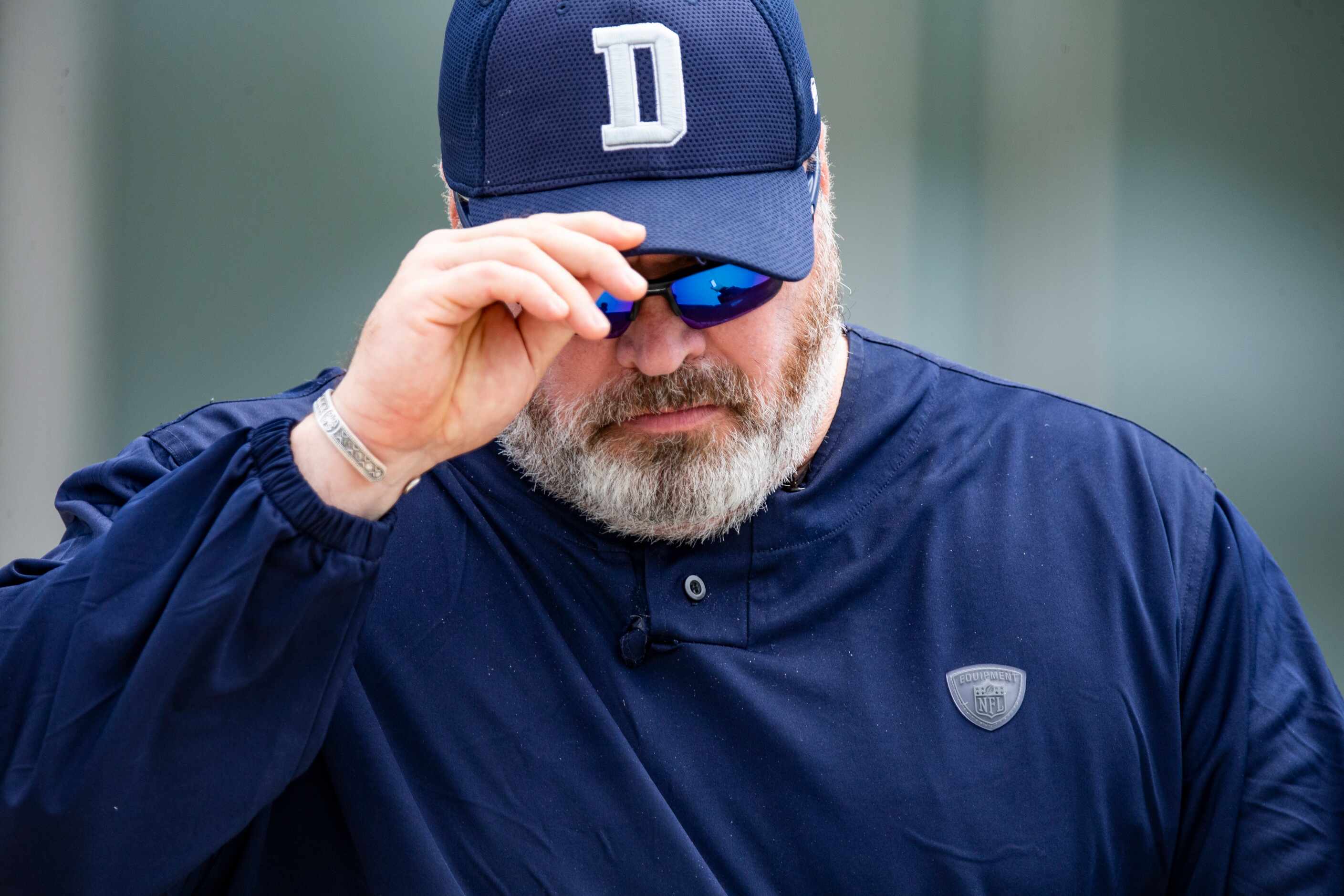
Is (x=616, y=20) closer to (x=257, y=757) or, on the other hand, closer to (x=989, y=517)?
(x=989, y=517)

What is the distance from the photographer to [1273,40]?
2.87 m

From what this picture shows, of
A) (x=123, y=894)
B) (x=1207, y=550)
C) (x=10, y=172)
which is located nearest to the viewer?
(x=123, y=894)

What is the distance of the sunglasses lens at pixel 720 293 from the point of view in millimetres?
1498

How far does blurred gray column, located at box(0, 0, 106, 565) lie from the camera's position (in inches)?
105

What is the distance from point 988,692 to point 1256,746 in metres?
0.33

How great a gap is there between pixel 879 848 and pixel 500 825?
0.45 m

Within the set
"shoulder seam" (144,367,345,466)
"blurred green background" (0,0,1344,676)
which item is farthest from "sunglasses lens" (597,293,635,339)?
"blurred green background" (0,0,1344,676)

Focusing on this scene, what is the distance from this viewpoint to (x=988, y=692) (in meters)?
1.59

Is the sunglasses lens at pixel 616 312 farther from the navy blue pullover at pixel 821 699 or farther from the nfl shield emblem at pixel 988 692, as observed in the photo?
the nfl shield emblem at pixel 988 692

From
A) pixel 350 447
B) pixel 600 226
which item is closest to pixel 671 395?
pixel 600 226

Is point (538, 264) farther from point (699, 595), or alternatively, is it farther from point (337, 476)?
point (699, 595)

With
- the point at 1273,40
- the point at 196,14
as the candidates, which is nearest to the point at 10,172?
the point at 196,14

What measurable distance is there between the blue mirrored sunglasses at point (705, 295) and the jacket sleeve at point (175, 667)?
394 mm

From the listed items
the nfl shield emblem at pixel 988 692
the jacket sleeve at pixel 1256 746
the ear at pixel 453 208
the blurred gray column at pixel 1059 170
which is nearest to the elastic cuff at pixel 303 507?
the ear at pixel 453 208
